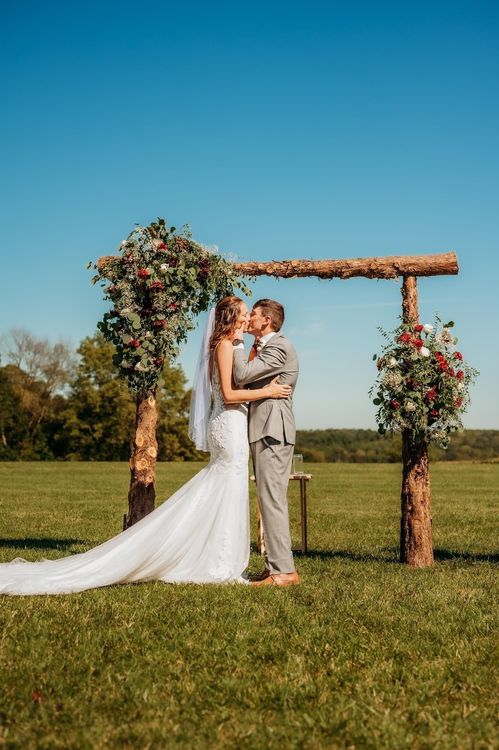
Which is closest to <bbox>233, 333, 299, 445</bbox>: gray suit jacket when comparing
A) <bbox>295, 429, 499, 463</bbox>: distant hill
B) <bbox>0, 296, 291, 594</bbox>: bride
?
<bbox>0, 296, 291, 594</bbox>: bride

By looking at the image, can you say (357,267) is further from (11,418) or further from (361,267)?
(11,418)

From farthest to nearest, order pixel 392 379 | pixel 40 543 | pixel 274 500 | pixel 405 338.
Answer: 1. pixel 40 543
2. pixel 405 338
3. pixel 392 379
4. pixel 274 500

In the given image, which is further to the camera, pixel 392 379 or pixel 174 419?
pixel 174 419

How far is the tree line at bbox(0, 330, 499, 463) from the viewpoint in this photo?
58.8m

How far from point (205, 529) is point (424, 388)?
10.5 feet

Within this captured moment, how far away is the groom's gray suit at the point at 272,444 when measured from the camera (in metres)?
8.45

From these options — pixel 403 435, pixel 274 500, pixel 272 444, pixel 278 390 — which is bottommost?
pixel 274 500

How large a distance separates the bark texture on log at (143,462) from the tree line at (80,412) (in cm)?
4523

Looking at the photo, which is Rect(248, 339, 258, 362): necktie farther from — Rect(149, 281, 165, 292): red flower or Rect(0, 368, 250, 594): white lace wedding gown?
Rect(149, 281, 165, 292): red flower

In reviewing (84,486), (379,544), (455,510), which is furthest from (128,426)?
(379,544)

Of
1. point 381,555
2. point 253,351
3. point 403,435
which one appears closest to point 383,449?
point 381,555

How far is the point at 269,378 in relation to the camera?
28.6ft

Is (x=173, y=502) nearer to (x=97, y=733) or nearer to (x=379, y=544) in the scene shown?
(x=97, y=733)

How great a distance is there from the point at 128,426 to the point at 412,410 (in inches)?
2006
